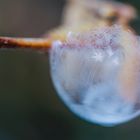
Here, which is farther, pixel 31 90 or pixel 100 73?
pixel 31 90

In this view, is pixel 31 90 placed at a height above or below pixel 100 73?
below

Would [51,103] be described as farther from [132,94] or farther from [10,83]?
[132,94]

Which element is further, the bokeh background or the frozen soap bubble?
the bokeh background

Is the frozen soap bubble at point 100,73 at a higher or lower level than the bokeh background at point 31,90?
higher

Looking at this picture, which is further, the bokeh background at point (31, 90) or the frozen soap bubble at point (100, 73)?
the bokeh background at point (31, 90)
